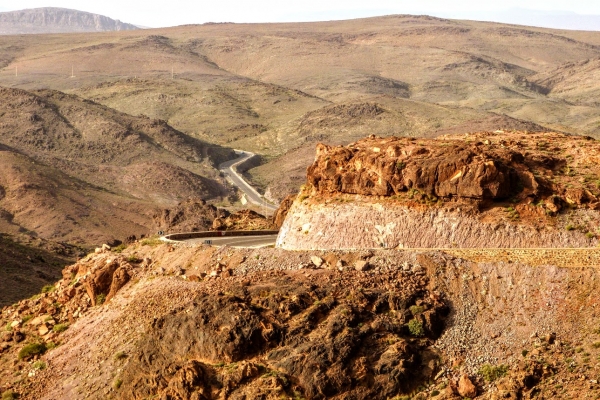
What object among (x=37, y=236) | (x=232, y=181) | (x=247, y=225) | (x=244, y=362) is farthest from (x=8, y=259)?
(x=232, y=181)

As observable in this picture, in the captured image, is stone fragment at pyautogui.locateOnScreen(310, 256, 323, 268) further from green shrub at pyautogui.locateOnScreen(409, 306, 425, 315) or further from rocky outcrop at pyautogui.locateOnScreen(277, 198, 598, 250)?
green shrub at pyautogui.locateOnScreen(409, 306, 425, 315)

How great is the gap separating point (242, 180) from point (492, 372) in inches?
4321

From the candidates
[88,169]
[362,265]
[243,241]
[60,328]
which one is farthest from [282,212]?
[88,169]

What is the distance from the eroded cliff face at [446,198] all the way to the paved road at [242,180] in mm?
65116

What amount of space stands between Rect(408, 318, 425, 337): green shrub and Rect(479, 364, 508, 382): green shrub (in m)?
2.16

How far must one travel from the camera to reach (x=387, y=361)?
2956 centimetres

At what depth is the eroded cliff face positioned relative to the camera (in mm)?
33844

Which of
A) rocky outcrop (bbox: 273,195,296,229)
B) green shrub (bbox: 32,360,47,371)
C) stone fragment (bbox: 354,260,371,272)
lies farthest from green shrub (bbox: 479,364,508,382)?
rocky outcrop (bbox: 273,195,296,229)

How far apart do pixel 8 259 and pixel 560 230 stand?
5144 cm

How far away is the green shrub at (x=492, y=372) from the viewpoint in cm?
2886

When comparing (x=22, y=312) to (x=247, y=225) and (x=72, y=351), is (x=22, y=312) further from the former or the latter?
(x=247, y=225)

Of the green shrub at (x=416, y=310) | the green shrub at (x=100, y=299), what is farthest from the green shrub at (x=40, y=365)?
the green shrub at (x=416, y=310)

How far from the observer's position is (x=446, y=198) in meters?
34.5

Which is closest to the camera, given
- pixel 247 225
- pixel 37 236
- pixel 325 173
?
pixel 325 173
